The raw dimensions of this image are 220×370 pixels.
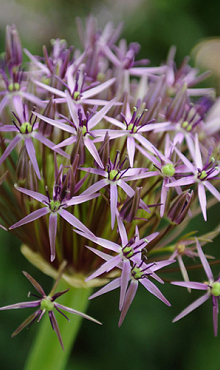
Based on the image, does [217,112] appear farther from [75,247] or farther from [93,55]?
[75,247]

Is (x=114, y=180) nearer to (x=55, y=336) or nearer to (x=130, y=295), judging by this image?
(x=130, y=295)

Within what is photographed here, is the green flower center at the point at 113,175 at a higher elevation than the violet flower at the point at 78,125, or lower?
lower

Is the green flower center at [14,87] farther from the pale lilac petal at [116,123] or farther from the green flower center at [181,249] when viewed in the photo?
the green flower center at [181,249]

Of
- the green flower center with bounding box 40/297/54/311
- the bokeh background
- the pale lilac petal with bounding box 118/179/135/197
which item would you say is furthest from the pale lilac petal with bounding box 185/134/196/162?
the bokeh background

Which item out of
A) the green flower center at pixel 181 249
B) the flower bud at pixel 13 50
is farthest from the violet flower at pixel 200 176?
the flower bud at pixel 13 50

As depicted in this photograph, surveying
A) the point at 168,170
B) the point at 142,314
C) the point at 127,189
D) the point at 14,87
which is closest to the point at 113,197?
the point at 127,189

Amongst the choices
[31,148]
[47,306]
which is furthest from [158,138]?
[47,306]

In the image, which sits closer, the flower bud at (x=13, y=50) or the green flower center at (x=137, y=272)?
the green flower center at (x=137, y=272)
